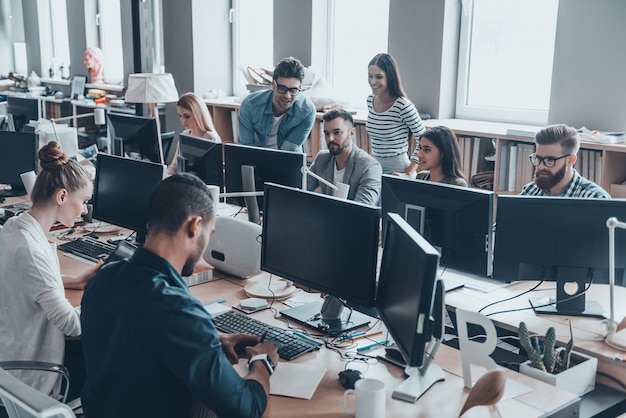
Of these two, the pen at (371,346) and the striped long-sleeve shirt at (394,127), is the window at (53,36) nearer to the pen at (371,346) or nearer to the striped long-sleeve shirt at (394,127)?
the striped long-sleeve shirt at (394,127)

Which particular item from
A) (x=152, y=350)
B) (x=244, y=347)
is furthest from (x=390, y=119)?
(x=152, y=350)

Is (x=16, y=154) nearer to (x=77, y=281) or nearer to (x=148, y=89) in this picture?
(x=148, y=89)

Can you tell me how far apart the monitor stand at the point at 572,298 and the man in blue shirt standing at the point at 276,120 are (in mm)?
2014

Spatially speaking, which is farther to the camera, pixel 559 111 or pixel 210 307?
pixel 559 111

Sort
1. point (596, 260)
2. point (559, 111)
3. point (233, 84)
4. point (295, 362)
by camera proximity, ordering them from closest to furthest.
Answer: point (295, 362) < point (596, 260) < point (559, 111) < point (233, 84)

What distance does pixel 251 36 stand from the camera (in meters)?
6.81

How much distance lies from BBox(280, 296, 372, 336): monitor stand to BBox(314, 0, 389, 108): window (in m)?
3.31

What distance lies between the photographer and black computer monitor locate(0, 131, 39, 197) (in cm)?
423

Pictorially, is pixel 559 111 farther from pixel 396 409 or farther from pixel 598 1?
pixel 396 409

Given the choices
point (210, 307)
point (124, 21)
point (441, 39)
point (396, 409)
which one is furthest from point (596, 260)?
point (124, 21)

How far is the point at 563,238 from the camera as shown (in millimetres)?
2428

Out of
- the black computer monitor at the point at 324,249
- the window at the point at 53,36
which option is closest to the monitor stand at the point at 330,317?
the black computer monitor at the point at 324,249

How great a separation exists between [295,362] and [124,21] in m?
6.57

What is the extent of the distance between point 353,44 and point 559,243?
368 cm
